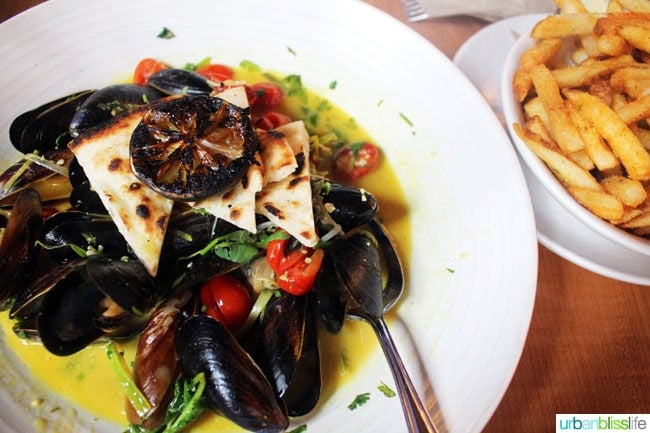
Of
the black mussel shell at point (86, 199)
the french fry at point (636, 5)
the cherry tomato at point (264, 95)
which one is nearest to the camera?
the black mussel shell at point (86, 199)

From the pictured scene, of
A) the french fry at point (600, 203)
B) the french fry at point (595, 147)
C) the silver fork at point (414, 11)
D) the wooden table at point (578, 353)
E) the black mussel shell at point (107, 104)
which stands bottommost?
the wooden table at point (578, 353)

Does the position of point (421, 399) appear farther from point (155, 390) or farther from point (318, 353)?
point (155, 390)

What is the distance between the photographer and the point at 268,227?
254 cm

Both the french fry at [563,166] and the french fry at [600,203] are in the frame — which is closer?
the french fry at [600,203]

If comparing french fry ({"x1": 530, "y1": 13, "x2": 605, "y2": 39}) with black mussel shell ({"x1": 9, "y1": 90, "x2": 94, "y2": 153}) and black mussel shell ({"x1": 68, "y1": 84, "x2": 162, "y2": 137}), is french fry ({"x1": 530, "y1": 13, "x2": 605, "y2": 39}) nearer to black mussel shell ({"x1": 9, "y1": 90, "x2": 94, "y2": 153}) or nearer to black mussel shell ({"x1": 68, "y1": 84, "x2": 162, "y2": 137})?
black mussel shell ({"x1": 68, "y1": 84, "x2": 162, "y2": 137})

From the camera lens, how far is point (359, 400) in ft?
7.34

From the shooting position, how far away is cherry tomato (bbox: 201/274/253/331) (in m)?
2.44

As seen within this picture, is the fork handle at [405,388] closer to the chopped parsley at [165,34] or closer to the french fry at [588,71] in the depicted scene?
the french fry at [588,71]

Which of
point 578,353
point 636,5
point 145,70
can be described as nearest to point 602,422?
point 578,353

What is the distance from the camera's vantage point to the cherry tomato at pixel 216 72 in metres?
3.17

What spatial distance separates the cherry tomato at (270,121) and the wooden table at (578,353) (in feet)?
5.32

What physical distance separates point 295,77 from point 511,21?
1526mm

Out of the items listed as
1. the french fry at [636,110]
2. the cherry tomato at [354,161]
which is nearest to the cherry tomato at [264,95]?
the cherry tomato at [354,161]

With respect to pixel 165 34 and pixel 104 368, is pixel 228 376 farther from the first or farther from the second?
pixel 165 34
